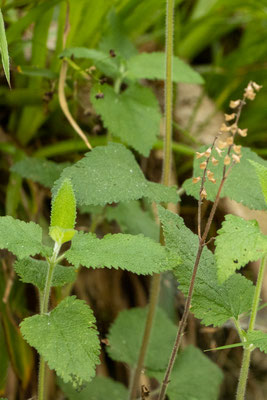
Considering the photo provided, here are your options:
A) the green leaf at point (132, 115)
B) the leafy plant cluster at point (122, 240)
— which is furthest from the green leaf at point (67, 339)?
the green leaf at point (132, 115)

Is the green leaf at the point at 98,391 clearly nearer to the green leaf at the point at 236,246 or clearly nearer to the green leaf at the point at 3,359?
the green leaf at the point at 3,359

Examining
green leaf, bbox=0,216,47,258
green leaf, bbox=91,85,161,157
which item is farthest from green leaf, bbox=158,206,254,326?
green leaf, bbox=91,85,161,157

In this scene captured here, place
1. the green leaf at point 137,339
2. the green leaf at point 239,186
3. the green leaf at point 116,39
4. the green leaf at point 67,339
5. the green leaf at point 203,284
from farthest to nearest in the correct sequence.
Answer: the green leaf at point 116,39 → the green leaf at point 137,339 → the green leaf at point 239,186 → the green leaf at point 203,284 → the green leaf at point 67,339

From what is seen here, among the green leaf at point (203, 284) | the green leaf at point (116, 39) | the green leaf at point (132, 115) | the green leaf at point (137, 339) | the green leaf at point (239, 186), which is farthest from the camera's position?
the green leaf at point (116, 39)

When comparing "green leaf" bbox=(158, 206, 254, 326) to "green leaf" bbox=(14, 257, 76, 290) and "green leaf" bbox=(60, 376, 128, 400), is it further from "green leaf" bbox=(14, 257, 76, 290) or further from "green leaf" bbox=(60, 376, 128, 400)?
"green leaf" bbox=(60, 376, 128, 400)

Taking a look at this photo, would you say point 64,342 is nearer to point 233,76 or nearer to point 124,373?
point 124,373

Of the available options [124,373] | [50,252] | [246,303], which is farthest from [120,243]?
[124,373]

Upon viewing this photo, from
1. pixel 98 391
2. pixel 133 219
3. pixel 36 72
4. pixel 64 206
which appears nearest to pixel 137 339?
pixel 98 391

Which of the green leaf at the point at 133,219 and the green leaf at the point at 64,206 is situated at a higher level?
the green leaf at the point at 64,206
